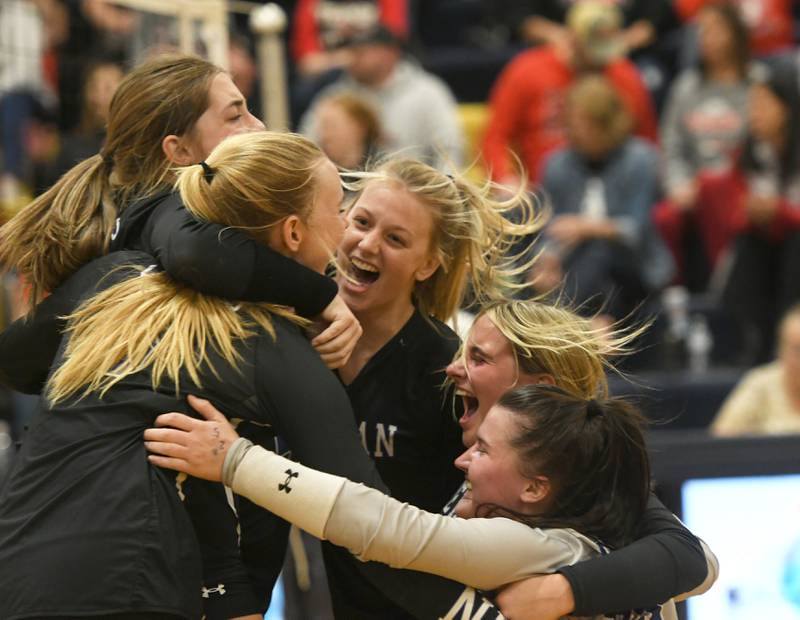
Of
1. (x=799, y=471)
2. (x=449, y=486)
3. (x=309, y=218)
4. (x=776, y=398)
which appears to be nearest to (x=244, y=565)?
(x=449, y=486)

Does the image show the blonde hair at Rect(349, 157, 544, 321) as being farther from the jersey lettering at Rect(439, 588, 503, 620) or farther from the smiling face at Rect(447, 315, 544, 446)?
the jersey lettering at Rect(439, 588, 503, 620)

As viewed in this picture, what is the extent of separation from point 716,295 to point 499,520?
482 centimetres

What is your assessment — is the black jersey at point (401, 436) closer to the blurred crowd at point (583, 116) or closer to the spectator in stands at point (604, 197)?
the blurred crowd at point (583, 116)

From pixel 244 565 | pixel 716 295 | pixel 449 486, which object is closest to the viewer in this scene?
pixel 244 565

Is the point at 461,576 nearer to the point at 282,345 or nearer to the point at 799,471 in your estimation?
the point at 282,345

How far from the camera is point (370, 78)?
25.3 ft

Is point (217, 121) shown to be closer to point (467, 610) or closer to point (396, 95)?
point (467, 610)

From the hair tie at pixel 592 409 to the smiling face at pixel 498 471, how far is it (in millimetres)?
Result: 140

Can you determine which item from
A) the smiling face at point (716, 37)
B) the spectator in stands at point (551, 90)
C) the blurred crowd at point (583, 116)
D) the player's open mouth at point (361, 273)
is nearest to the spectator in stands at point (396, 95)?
the blurred crowd at point (583, 116)

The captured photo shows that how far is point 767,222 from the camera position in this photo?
683 cm

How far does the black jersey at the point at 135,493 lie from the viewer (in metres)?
2.39

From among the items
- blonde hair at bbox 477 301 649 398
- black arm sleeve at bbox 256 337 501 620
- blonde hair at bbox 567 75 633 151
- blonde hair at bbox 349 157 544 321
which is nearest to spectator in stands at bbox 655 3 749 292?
blonde hair at bbox 567 75 633 151

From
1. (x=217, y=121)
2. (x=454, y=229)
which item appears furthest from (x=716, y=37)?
(x=217, y=121)

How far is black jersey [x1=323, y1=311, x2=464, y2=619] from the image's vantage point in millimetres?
3082
